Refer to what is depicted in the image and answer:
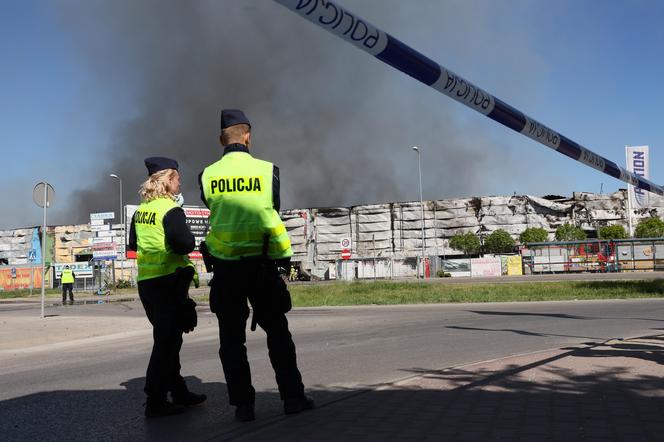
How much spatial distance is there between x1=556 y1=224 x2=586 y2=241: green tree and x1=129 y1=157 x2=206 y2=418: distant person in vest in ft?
184

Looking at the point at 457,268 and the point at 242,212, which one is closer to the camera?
the point at 242,212

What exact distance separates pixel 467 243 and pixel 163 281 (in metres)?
56.4

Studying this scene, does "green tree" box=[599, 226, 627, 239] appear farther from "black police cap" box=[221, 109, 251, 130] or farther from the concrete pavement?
"black police cap" box=[221, 109, 251, 130]

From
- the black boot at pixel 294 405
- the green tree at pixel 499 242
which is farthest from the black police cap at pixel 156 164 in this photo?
the green tree at pixel 499 242

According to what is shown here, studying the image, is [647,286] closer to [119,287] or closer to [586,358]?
[586,358]

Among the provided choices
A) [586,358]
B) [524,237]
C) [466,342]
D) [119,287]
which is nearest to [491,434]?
[586,358]

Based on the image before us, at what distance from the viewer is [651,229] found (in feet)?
A: 172

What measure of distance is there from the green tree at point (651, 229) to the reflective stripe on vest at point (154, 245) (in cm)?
Answer: 5451

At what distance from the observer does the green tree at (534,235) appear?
57.0m

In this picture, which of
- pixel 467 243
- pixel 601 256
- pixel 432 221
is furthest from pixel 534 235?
pixel 601 256

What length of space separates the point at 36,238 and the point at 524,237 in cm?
A: 5574

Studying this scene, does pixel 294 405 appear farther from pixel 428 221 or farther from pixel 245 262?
pixel 428 221

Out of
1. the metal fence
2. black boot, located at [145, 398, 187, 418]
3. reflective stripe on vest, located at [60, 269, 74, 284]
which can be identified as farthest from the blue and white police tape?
the metal fence

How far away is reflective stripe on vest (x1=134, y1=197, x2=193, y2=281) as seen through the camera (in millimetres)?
4273
